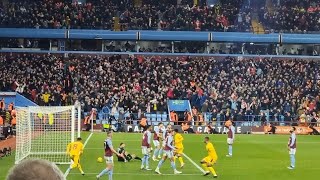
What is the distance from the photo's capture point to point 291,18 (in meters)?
60.5

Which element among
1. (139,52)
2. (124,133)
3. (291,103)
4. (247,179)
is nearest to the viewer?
(247,179)

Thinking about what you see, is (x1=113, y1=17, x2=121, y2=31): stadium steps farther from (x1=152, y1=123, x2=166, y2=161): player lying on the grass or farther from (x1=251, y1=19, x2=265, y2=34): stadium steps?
(x1=152, y1=123, x2=166, y2=161): player lying on the grass

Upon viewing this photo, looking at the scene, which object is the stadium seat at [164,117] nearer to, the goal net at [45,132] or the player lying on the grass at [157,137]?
the goal net at [45,132]

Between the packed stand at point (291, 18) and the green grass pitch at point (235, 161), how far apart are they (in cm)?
2024

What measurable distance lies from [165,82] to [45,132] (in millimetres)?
20599

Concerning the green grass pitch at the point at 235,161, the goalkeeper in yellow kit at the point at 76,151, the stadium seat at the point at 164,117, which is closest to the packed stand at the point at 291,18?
the stadium seat at the point at 164,117

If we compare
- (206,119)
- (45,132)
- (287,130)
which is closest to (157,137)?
(45,132)

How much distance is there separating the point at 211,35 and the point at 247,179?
119 ft

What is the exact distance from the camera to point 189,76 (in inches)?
2019

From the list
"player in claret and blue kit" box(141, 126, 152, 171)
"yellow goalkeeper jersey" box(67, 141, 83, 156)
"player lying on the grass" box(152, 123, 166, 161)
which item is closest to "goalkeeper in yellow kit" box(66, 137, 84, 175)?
"yellow goalkeeper jersey" box(67, 141, 83, 156)

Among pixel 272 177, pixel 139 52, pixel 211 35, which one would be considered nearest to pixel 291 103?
pixel 211 35

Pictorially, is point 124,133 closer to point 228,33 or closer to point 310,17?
point 228,33

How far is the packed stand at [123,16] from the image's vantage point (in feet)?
187

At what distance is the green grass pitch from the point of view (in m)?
23.0
